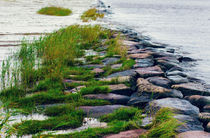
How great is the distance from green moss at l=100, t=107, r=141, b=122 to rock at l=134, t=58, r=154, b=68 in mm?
2319

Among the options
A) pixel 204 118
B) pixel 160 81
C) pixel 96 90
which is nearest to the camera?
pixel 204 118

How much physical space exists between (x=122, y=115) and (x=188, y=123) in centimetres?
81

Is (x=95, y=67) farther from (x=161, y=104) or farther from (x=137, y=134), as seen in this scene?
(x=137, y=134)

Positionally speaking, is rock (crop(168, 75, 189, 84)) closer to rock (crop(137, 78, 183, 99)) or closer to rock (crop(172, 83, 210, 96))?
rock (crop(172, 83, 210, 96))

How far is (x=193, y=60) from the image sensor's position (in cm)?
838

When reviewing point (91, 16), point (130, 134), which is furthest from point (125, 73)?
point (91, 16)

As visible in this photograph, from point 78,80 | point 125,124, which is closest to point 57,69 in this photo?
point 78,80

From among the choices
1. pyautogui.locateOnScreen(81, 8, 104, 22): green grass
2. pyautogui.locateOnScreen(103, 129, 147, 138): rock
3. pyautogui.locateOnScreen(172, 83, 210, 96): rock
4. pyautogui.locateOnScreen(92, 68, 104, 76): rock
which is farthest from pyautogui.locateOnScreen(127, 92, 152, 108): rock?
pyautogui.locateOnScreen(81, 8, 104, 22): green grass

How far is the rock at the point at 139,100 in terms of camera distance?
4184 millimetres

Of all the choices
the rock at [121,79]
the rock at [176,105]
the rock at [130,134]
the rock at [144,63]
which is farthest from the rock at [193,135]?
the rock at [144,63]

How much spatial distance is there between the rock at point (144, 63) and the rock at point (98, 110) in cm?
216

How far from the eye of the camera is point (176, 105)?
3.91m

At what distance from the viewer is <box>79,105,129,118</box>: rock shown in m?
3.86

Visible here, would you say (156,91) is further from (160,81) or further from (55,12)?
(55,12)
